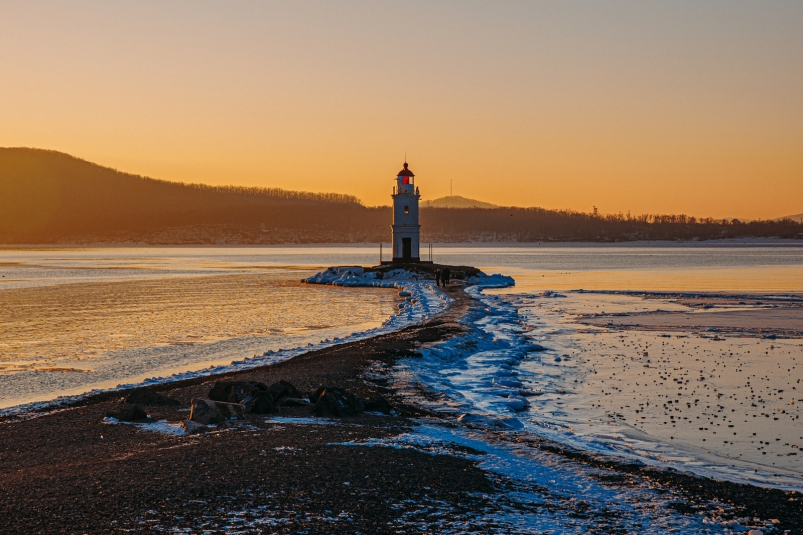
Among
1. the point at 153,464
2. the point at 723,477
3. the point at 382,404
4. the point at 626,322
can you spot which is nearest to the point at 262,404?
the point at 382,404

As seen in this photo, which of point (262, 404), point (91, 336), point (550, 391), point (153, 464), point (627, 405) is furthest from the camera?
point (91, 336)

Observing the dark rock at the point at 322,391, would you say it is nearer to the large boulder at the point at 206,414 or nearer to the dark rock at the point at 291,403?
the dark rock at the point at 291,403

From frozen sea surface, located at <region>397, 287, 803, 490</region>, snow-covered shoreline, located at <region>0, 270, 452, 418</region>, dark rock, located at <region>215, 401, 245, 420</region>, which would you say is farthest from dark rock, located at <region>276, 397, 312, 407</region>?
snow-covered shoreline, located at <region>0, 270, 452, 418</region>

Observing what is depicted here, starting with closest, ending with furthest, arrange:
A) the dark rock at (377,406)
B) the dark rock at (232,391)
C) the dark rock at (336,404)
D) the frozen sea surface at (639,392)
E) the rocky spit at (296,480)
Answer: the rocky spit at (296,480)
the frozen sea surface at (639,392)
the dark rock at (336,404)
the dark rock at (377,406)
the dark rock at (232,391)

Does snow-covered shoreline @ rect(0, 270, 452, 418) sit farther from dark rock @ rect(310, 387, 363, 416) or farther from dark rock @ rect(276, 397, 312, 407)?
dark rock @ rect(310, 387, 363, 416)

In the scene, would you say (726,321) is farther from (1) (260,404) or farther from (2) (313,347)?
(1) (260,404)

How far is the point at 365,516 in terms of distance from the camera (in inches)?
303

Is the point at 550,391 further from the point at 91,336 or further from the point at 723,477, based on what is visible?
the point at 91,336

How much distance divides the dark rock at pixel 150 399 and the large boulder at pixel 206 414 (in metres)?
1.69

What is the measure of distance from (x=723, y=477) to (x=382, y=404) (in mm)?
5908

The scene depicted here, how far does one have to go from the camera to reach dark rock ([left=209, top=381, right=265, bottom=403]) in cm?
1391

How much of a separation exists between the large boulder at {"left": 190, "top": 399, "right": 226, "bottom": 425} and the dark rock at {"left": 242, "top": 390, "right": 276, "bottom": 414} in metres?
0.86

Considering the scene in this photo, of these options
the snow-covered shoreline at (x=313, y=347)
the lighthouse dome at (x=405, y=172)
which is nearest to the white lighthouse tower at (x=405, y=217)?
the lighthouse dome at (x=405, y=172)

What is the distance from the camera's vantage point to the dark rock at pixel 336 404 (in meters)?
12.9
